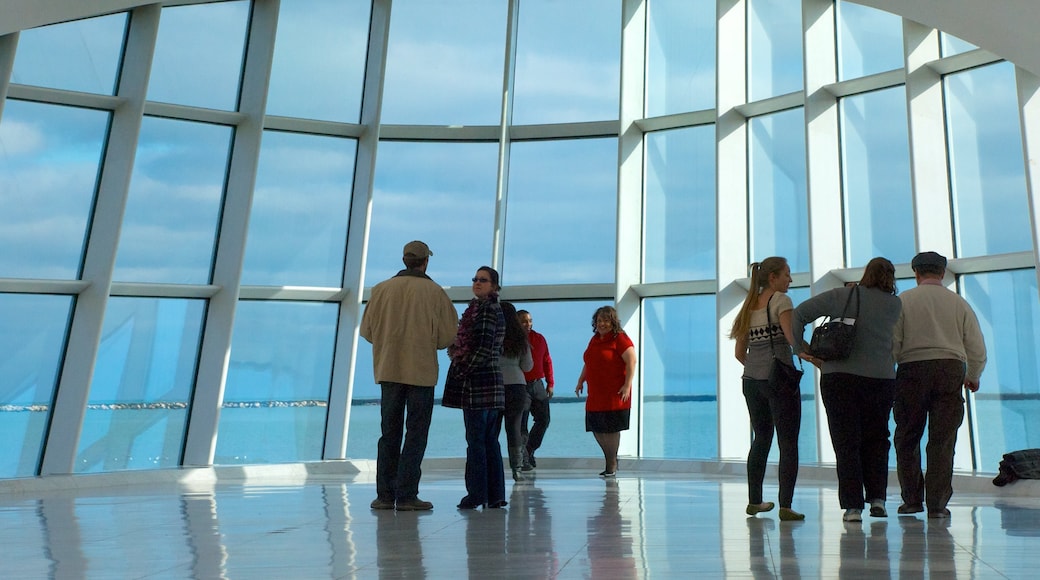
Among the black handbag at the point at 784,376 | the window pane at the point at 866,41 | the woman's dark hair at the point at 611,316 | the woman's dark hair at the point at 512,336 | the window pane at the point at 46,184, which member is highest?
the window pane at the point at 866,41

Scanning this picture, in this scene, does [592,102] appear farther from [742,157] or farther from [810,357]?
[810,357]

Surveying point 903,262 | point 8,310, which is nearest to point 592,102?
point 903,262

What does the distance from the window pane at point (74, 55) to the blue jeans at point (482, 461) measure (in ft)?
19.7

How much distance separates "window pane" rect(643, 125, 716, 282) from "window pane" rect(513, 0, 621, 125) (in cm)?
98

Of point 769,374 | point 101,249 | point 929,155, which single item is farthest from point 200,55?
point 769,374

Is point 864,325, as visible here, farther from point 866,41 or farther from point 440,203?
point 440,203

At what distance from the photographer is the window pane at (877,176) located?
30.9 ft

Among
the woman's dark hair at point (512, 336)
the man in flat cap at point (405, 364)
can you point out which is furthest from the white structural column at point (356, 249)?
the man in flat cap at point (405, 364)

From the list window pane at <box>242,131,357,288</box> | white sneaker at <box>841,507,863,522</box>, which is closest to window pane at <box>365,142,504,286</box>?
window pane at <box>242,131,357,288</box>

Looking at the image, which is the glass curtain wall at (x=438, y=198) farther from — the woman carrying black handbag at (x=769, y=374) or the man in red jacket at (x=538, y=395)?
the woman carrying black handbag at (x=769, y=374)

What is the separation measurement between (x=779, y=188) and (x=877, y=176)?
3.28 feet

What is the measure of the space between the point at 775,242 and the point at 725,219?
21.7 inches

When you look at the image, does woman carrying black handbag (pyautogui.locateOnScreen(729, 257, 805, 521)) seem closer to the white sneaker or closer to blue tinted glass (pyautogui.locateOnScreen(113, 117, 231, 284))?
the white sneaker

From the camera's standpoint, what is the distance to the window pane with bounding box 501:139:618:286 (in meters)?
11.2
